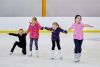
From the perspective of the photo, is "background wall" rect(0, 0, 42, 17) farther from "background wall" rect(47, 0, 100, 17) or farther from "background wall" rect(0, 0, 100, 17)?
"background wall" rect(47, 0, 100, 17)

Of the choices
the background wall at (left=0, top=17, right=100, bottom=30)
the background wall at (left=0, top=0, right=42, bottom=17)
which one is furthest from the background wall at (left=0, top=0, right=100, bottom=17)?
the background wall at (left=0, top=17, right=100, bottom=30)

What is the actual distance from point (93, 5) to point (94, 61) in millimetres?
11783

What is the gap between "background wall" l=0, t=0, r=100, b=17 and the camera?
1828 centimetres

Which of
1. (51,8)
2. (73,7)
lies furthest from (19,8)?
(73,7)

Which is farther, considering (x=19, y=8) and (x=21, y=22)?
(x=19, y=8)

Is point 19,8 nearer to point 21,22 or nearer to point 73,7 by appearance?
point 73,7

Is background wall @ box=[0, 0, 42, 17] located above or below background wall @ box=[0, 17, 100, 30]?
above

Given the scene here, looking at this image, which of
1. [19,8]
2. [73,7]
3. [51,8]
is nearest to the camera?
[19,8]

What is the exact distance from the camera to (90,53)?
8688mm

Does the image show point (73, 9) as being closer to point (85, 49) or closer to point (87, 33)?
point (87, 33)

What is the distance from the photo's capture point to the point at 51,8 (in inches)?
731

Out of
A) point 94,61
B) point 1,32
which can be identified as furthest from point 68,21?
point 94,61

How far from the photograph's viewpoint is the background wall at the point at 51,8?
18.3 meters

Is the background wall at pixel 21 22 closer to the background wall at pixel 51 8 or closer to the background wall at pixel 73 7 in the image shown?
the background wall at pixel 51 8
